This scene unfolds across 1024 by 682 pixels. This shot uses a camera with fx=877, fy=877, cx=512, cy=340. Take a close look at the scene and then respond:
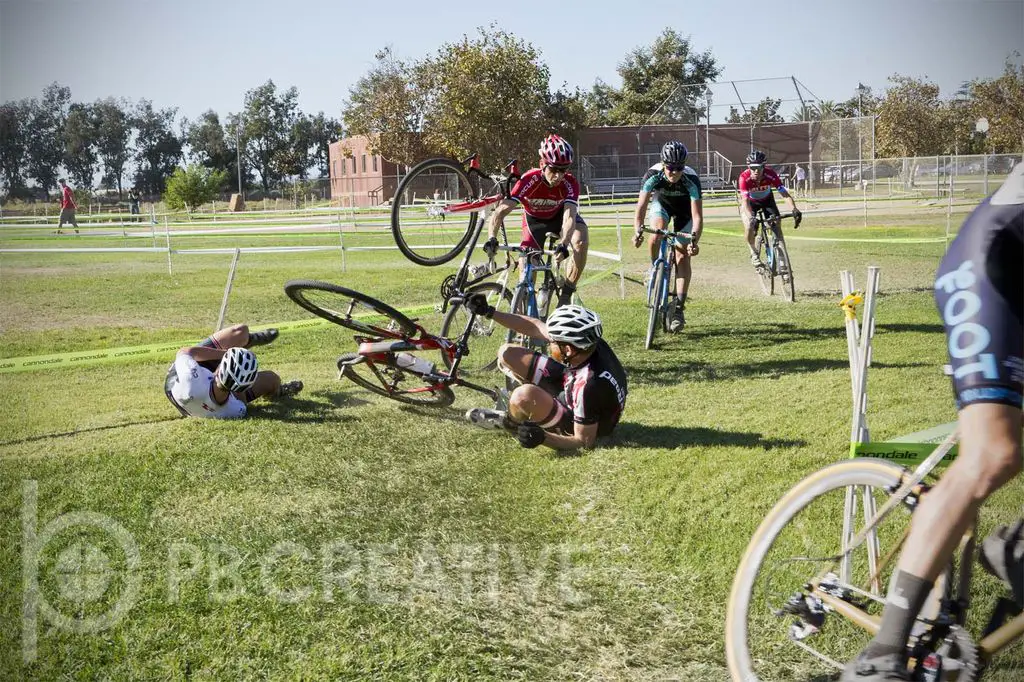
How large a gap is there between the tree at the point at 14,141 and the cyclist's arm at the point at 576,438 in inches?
421

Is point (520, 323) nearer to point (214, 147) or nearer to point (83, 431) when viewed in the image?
point (83, 431)

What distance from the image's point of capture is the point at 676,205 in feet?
36.8

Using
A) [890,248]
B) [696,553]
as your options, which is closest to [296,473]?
[696,553]

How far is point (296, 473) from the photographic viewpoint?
241 inches

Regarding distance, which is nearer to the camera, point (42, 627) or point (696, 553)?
point (42, 627)

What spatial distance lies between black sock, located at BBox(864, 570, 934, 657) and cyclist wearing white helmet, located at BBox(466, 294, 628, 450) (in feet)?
12.2

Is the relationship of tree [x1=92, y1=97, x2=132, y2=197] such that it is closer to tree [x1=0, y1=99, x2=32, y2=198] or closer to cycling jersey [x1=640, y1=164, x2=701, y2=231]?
tree [x1=0, y1=99, x2=32, y2=198]

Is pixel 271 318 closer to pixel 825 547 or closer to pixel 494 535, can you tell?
pixel 494 535

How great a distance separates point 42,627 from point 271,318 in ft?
31.1

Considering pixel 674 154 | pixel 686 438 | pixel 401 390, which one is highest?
pixel 674 154

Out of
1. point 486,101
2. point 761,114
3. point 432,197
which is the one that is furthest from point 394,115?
point 432,197

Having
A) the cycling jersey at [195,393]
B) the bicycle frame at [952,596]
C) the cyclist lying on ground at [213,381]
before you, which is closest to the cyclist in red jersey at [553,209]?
the cyclist lying on ground at [213,381]

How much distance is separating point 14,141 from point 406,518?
13.4 m

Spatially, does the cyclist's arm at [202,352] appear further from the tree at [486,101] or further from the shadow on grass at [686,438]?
the tree at [486,101]
